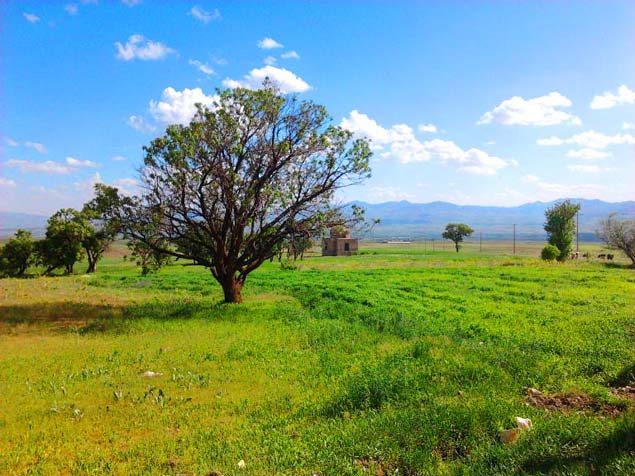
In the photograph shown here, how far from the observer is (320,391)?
7969 millimetres

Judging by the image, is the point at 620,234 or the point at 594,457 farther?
the point at 620,234

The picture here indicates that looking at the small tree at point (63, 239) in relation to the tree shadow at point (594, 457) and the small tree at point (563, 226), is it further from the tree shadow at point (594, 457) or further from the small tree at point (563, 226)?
the small tree at point (563, 226)

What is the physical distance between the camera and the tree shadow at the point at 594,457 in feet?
15.5

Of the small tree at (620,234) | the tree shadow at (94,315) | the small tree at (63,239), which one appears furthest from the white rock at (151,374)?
the small tree at (620,234)

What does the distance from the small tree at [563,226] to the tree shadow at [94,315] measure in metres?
52.0

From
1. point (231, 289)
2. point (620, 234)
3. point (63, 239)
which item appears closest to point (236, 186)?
point (231, 289)

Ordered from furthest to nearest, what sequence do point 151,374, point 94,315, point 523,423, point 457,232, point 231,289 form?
point 457,232, point 231,289, point 94,315, point 151,374, point 523,423

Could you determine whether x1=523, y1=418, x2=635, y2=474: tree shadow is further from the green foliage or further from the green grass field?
the green foliage

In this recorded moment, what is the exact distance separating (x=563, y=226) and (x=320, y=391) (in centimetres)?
5787

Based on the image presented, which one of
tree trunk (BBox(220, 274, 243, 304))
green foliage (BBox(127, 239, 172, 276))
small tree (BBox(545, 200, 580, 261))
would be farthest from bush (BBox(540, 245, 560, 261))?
green foliage (BBox(127, 239, 172, 276))

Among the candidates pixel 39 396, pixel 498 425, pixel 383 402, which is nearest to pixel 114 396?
pixel 39 396

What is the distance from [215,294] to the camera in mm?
23953

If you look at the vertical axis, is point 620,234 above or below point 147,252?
above

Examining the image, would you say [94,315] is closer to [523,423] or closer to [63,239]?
[523,423]
